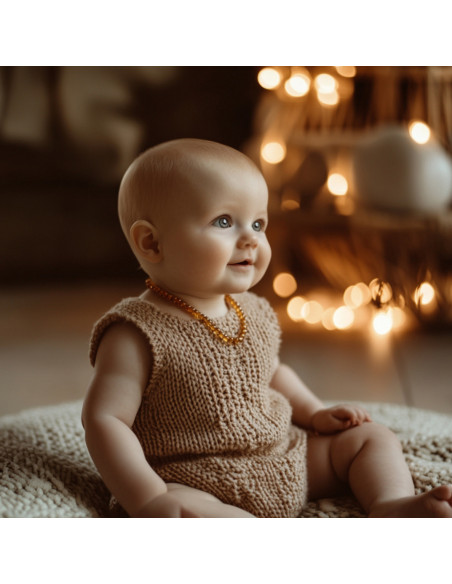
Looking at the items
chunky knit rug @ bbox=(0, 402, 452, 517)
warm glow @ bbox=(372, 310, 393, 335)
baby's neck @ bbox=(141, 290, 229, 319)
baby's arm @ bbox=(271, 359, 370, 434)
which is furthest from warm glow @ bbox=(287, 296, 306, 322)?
baby's neck @ bbox=(141, 290, 229, 319)

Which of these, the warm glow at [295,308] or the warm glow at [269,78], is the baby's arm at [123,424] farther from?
the warm glow at [269,78]

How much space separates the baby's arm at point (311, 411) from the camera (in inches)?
26.5

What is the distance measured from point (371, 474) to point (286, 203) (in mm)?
973

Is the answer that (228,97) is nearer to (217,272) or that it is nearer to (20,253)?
(20,253)

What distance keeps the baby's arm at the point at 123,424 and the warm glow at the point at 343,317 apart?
90 centimetres

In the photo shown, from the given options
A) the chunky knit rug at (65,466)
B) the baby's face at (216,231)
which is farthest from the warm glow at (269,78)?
the baby's face at (216,231)

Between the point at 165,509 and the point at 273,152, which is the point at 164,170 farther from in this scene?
the point at 273,152

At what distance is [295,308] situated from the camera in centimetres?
147

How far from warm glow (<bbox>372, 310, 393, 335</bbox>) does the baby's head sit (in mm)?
862

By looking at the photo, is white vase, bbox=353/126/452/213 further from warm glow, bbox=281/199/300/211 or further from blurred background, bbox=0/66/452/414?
warm glow, bbox=281/199/300/211

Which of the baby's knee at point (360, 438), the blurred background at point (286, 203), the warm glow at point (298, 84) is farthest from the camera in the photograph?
the warm glow at point (298, 84)

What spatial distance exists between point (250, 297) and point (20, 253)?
1064mm

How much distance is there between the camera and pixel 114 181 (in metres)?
1.60

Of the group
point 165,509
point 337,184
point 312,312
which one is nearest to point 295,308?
point 312,312
